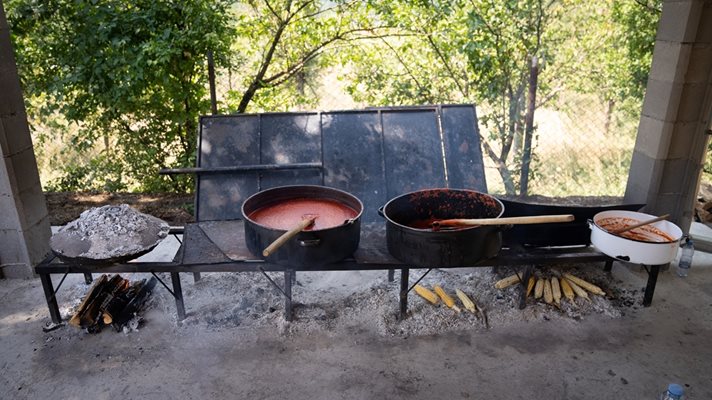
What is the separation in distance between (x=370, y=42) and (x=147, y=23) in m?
3.94

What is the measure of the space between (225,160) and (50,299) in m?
2.16

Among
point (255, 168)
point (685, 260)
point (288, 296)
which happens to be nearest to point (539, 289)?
point (685, 260)

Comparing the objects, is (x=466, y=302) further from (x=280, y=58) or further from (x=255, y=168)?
(x=280, y=58)

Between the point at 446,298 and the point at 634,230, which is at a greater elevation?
the point at 634,230

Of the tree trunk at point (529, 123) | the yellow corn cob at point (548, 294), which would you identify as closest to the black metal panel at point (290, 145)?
the yellow corn cob at point (548, 294)

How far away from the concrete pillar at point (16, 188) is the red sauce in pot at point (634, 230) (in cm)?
584

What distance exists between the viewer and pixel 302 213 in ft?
15.5

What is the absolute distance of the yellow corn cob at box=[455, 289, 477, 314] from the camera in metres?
5.00

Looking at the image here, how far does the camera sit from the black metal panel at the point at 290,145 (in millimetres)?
5730

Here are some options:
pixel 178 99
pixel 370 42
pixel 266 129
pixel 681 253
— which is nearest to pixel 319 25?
pixel 370 42

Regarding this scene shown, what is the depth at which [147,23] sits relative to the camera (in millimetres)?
6984

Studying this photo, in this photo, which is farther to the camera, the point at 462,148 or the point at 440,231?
the point at 462,148

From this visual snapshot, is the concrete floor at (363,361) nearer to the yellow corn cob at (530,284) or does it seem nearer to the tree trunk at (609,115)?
the yellow corn cob at (530,284)

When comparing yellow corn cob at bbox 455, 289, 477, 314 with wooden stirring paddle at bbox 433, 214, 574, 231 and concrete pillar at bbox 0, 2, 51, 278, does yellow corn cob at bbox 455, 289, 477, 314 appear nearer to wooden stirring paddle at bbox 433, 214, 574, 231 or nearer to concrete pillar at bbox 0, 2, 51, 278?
wooden stirring paddle at bbox 433, 214, 574, 231
